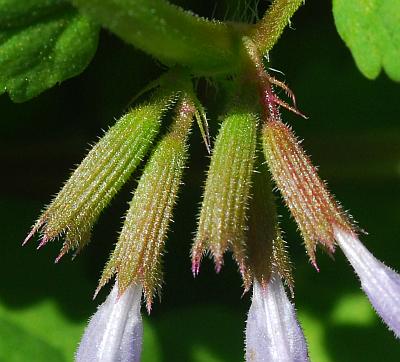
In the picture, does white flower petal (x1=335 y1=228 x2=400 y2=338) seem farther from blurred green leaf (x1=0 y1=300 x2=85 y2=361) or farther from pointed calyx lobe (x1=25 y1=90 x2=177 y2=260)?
blurred green leaf (x1=0 y1=300 x2=85 y2=361)

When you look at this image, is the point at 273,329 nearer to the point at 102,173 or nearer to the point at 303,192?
the point at 303,192

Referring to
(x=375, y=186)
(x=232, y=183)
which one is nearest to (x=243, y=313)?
(x=375, y=186)

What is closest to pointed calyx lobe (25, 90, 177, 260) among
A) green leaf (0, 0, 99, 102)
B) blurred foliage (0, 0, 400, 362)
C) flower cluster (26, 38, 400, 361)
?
flower cluster (26, 38, 400, 361)

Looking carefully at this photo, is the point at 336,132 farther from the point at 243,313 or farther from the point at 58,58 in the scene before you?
the point at 58,58

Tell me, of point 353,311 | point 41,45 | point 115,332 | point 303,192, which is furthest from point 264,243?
point 353,311

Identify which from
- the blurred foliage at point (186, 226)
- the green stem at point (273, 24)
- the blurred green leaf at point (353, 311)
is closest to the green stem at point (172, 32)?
the green stem at point (273, 24)
